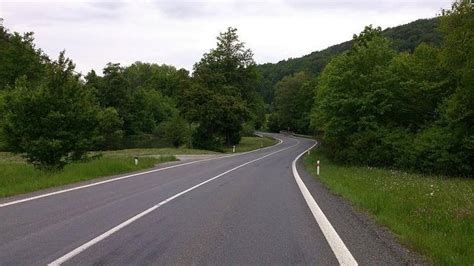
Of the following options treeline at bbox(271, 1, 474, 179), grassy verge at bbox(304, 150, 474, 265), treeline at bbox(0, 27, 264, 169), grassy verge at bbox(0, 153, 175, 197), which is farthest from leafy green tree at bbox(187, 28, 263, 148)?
grassy verge at bbox(304, 150, 474, 265)

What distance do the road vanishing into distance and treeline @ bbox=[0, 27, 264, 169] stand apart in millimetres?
9572

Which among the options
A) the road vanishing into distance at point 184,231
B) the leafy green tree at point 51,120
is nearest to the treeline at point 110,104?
the leafy green tree at point 51,120

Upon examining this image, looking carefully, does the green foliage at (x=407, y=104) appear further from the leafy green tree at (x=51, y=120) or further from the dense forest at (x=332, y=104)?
the leafy green tree at (x=51, y=120)

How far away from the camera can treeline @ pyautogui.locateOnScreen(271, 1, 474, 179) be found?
110 feet

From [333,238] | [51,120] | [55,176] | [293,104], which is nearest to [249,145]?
[293,104]

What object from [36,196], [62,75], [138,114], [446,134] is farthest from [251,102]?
[36,196]

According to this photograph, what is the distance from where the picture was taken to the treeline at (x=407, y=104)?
3359cm

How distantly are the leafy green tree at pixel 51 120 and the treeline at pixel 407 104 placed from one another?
866 inches

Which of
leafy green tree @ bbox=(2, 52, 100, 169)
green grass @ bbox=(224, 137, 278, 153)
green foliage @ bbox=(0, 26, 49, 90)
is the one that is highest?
green foliage @ bbox=(0, 26, 49, 90)

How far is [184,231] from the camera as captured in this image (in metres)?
8.58

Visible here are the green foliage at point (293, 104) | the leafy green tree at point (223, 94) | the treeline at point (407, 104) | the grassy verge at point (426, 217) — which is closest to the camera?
the grassy verge at point (426, 217)

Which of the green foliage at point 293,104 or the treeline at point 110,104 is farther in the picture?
the green foliage at point 293,104

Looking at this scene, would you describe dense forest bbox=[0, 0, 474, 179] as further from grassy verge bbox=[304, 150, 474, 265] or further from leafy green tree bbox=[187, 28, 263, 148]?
grassy verge bbox=[304, 150, 474, 265]

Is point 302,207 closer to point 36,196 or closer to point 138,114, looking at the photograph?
point 36,196
